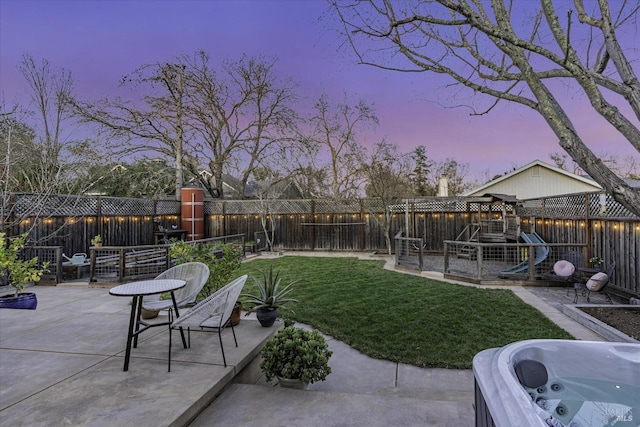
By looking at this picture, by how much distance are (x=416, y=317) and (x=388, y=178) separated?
822 centimetres

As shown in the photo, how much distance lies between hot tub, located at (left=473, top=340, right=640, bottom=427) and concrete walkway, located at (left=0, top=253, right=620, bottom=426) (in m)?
0.45

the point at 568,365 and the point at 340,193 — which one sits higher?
the point at 340,193

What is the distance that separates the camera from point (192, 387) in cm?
232

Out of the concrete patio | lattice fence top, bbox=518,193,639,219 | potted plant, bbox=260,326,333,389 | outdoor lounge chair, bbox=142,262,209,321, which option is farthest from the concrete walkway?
lattice fence top, bbox=518,193,639,219

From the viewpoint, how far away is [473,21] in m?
2.71

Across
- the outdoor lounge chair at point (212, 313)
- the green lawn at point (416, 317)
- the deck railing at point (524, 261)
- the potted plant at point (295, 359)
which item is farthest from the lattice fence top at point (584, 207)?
the outdoor lounge chair at point (212, 313)

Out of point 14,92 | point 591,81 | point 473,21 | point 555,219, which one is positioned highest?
point 14,92

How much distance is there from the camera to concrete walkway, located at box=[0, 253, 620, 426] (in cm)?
206

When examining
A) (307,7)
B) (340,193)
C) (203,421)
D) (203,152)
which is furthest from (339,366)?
(203,152)

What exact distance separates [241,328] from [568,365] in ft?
9.60

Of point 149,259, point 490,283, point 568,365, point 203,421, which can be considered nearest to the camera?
point 203,421

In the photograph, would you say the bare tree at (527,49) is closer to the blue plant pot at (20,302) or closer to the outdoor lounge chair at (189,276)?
the outdoor lounge chair at (189,276)

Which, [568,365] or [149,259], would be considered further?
[149,259]

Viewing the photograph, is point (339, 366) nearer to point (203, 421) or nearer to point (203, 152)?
point (203, 421)
